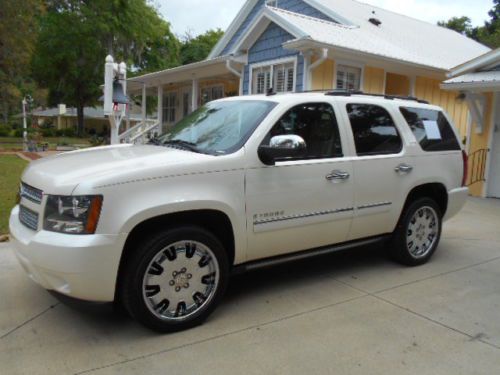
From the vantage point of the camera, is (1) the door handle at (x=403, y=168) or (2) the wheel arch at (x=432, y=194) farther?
(2) the wheel arch at (x=432, y=194)

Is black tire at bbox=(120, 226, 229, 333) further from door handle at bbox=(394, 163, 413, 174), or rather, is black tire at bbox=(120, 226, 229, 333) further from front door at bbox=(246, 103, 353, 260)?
door handle at bbox=(394, 163, 413, 174)

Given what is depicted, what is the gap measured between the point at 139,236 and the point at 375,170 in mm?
2544

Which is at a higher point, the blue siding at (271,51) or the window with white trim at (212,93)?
the blue siding at (271,51)

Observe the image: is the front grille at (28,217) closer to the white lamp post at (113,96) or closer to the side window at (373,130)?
the side window at (373,130)

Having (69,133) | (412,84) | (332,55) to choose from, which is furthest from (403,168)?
(69,133)

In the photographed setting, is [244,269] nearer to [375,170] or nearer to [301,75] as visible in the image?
[375,170]

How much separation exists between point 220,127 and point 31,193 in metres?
1.71

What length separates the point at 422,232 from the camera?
213 inches

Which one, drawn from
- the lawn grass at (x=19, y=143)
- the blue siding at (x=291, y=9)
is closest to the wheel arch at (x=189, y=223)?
the blue siding at (x=291, y=9)

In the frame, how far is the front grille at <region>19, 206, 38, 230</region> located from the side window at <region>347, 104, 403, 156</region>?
9.95ft

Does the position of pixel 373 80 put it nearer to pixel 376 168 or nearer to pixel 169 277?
pixel 376 168

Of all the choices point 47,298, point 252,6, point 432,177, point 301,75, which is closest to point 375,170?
point 432,177

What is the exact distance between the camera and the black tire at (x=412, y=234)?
5.16m

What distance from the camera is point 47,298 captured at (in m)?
4.23
